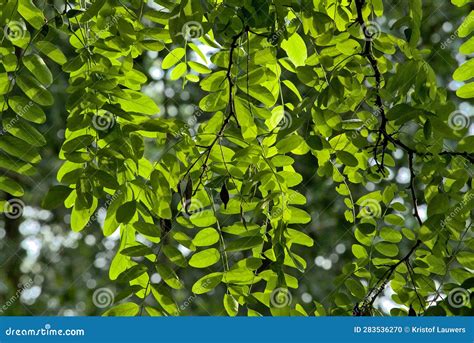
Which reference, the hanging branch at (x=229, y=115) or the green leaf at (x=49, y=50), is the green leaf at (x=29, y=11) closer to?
the green leaf at (x=49, y=50)

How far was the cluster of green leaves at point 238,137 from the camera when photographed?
1.58m

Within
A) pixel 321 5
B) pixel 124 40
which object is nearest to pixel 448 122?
pixel 321 5

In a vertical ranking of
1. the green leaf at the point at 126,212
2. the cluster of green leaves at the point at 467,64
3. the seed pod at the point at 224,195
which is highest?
the cluster of green leaves at the point at 467,64

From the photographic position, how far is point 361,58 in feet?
5.69

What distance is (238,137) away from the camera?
1.67m

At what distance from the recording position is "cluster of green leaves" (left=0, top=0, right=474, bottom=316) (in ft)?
5.20

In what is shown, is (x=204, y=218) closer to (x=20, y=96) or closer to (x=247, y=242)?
(x=247, y=242)

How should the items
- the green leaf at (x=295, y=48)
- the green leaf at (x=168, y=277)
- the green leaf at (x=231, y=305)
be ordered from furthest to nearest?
the green leaf at (x=295, y=48), the green leaf at (x=231, y=305), the green leaf at (x=168, y=277)

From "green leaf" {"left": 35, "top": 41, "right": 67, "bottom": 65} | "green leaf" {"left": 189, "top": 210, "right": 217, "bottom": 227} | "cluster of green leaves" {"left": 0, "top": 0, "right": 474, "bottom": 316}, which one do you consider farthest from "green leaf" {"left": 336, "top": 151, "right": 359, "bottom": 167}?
"green leaf" {"left": 35, "top": 41, "right": 67, "bottom": 65}

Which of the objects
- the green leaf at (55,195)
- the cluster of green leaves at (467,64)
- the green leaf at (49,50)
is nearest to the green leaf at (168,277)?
the green leaf at (55,195)

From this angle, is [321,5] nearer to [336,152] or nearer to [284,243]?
[336,152]

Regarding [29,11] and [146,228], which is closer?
[146,228]

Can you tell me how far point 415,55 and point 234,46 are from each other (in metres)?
0.41

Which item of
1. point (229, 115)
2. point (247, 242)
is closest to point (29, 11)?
point (229, 115)
